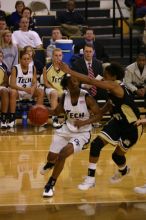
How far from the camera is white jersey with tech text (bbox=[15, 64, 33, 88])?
11.0m

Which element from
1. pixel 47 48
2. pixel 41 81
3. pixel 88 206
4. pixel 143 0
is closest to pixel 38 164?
pixel 88 206

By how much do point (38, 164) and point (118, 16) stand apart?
6931 millimetres

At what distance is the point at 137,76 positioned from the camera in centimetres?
1157

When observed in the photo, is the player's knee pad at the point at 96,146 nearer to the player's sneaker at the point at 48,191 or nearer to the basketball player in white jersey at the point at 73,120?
the basketball player in white jersey at the point at 73,120

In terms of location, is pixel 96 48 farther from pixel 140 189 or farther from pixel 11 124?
pixel 140 189

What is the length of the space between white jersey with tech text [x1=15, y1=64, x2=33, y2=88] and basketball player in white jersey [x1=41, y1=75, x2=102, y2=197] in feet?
11.2

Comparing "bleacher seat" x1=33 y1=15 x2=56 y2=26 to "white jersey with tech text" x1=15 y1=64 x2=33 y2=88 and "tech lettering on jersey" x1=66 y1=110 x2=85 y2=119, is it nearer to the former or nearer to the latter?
"white jersey with tech text" x1=15 y1=64 x2=33 y2=88

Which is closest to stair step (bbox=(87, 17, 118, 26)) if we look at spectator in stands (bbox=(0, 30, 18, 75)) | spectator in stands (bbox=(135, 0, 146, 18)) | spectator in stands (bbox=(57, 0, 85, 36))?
spectator in stands (bbox=(57, 0, 85, 36))

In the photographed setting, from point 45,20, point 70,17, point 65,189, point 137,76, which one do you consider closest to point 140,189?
point 65,189

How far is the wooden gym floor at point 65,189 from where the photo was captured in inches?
271

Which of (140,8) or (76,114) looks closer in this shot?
(76,114)

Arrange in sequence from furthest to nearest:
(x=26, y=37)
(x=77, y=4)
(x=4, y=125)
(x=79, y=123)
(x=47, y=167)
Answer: (x=77, y=4) < (x=26, y=37) < (x=4, y=125) < (x=47, y=167) < (x=79, y=123)

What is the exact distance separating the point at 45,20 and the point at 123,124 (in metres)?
6.57

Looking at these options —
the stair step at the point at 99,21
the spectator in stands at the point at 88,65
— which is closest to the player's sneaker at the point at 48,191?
the spectator in stands at the point at 88,65
